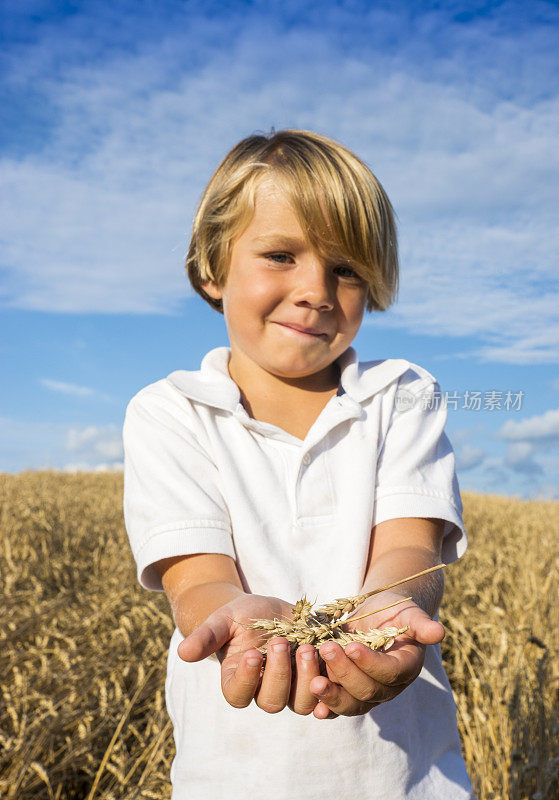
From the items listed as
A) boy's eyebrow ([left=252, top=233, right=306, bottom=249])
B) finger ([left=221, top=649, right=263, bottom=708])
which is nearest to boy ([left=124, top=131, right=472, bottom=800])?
boy's eyebrow ([left=252, top=233, right=306, bottom=249])

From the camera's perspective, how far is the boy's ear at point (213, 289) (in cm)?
179

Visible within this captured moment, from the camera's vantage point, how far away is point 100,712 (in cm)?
247

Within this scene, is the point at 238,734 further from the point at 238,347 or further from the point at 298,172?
the point at 298,172

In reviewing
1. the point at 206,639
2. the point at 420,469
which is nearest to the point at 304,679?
the point at 206,639

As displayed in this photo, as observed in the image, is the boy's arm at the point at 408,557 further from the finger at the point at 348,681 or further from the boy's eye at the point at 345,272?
the boy's eye at the point at 345,272

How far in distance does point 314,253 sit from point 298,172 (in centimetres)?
23

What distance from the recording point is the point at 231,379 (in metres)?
1.61

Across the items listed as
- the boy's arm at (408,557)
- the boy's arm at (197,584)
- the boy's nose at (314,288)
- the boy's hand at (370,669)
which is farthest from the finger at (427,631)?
the boy's nose at (314,288)

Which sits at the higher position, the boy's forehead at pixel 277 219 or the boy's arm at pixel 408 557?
the boy's forehead at pixel 277 219

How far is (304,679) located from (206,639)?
16 centimetres

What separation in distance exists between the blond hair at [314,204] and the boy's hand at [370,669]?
2.76 ft

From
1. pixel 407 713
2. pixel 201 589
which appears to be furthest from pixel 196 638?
pixel 407 713

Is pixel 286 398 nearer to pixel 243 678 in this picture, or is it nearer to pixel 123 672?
pixel 243 678

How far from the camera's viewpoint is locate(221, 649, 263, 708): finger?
0.93 metres
